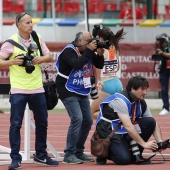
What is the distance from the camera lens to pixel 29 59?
991 centimetres

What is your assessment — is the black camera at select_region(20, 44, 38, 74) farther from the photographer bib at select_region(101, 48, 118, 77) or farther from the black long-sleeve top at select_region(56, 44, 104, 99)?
the photographer bib at select_region(101, 48, 118, 77)

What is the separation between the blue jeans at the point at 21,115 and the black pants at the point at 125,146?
0.92 metres

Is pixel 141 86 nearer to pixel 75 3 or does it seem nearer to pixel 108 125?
pixel 108 125

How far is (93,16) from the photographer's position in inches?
1194

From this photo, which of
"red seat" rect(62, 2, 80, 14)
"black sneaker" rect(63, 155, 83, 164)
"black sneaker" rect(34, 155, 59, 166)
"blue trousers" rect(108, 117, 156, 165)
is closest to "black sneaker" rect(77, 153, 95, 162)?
"black sneaker" rect(63, 155, 83, 164)

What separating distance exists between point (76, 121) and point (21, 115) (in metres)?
0.89

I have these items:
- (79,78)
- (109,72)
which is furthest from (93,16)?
(79,78)

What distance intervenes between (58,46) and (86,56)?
12.1m

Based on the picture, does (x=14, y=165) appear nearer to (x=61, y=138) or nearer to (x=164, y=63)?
(x=61, y=138)

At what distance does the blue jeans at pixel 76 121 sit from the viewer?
10680mm

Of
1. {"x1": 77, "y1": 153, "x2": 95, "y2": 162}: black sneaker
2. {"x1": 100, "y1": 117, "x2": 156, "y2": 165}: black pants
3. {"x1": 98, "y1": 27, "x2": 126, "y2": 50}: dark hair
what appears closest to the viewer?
{"x1": 100, "y1": 117, "x2": 156, "y2": 165}: black pants

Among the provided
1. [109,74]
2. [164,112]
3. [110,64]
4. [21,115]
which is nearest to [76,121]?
[21,115]

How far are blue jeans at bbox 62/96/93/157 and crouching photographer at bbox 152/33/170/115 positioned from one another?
916 cm

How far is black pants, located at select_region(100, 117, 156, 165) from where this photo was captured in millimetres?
10531
